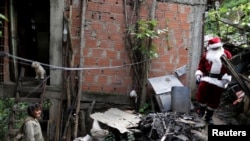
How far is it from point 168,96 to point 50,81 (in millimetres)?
2570

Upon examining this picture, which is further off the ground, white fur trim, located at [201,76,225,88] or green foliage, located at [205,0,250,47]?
green foliage, located at [205,0,250,47]

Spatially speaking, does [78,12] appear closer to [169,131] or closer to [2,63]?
[2,63]

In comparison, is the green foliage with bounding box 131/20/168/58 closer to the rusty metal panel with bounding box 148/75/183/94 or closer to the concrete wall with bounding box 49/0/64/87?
the rusty metal panel with bounding box 148/75/183/94

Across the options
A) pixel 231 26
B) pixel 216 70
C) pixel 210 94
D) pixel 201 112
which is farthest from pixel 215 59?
pixel 231 26

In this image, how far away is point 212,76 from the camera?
19.2ft

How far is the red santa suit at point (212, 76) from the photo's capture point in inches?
227

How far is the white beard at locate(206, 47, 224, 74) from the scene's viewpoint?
573 cm

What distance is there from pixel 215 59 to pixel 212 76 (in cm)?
34

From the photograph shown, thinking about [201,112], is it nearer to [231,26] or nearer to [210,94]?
[210,94]

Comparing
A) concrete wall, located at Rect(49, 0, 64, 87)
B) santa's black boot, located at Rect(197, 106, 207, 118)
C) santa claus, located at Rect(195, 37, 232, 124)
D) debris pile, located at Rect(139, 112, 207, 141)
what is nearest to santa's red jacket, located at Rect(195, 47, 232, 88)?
santa claus, located at Rect(195, 37, 232, 124)

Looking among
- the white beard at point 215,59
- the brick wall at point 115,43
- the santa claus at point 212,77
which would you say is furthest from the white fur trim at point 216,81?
the brick wall at point 115,43

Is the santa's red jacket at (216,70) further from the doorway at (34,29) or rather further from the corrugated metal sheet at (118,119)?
the doorway at (34,29)

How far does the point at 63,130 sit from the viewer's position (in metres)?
6.56

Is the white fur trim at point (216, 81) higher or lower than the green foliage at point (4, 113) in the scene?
higher
